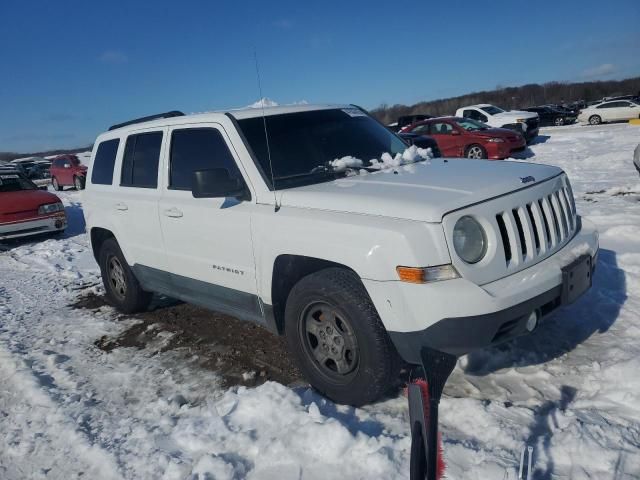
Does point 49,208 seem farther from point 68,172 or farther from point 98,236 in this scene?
point 68,172

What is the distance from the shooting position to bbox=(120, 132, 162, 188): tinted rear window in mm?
4594

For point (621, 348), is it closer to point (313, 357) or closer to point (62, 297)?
point (313, 357)

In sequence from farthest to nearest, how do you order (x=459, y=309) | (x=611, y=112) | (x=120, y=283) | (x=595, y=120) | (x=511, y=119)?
(x=595, y=120)
(x=611, y=112)
(x=511, y=119)
(x=120, y=283)
(x=459, y=309)

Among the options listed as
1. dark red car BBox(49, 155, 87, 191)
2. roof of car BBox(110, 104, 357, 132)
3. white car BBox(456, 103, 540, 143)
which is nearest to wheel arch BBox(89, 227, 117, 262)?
roof of car BBox(110, 104, 357, 132)

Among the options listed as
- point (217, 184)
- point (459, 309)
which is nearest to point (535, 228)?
point (459, 309)

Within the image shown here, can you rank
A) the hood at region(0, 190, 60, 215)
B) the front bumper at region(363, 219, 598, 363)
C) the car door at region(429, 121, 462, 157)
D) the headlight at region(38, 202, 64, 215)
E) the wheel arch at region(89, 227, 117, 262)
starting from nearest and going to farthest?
the front bumper at region(363, 219, 598, 363) < the wheel arch at region(89, 227, 117, 262) < the hood at region(0, 190, 60, 215) < the headlight at region(38, 202, 64, 215) < the car door at region(429, 121, 462, 157)

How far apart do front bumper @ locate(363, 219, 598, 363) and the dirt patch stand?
128 centimetres

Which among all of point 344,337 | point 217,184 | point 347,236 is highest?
point 217,184

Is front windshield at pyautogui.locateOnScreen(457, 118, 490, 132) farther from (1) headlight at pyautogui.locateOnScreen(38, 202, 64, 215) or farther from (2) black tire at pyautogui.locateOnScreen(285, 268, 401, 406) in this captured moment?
(2) black tire at pyautogui.locateOnScreen(285, 268, 401, 406)

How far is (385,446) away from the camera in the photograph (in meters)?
2.74

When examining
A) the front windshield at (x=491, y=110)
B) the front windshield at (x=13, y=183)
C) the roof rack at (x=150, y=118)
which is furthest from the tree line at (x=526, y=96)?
the roof rack at (x=150, y=118)

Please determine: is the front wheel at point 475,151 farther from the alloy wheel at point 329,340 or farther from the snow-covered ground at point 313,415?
the alloy wheel at point 329,340

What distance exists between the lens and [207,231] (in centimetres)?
392

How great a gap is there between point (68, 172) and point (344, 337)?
22616 millimetres
